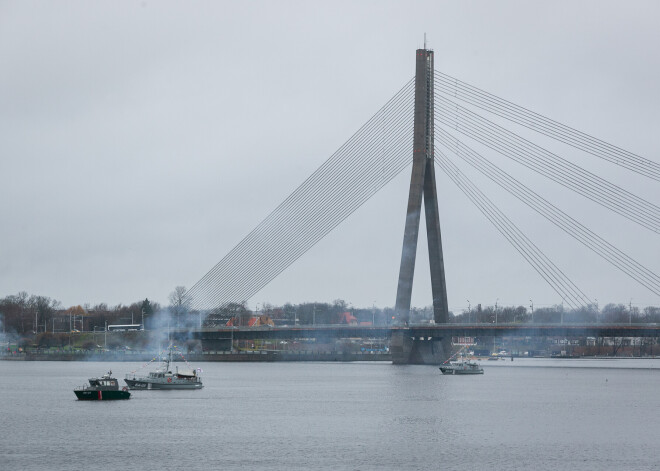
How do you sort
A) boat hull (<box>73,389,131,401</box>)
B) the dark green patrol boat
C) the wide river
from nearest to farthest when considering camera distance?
the wide river
the dark green patrol boat
boat hull (<box>73,389,131,401</box>)

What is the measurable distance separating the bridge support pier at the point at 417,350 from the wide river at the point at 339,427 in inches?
751

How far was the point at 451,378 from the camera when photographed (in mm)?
91875

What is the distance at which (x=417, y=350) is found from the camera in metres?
104

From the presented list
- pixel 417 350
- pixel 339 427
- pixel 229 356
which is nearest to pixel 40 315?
pixel 229 356

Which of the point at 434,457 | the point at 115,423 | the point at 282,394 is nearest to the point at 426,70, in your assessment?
the point at 282,394

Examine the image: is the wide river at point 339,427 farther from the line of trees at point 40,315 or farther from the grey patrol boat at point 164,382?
the line of trees at point 40,315

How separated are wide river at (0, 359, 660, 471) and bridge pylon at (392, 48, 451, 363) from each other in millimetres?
9998

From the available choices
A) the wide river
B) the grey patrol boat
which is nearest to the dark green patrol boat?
the wide river

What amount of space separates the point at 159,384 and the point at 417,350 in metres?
33.0

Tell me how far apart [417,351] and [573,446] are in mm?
58658

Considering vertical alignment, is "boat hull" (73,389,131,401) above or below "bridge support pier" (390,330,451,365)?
below

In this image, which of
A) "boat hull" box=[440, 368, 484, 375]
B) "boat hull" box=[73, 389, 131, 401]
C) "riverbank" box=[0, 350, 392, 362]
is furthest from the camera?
"riverbank" box=[0, 350, 392, 362]

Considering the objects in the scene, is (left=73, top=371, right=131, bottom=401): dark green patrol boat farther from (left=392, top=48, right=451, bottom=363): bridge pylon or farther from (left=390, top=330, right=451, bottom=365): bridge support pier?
(left=390, top=330, right=451, bottom=365): bridge support pier

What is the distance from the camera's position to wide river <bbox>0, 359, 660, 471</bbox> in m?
40.9
